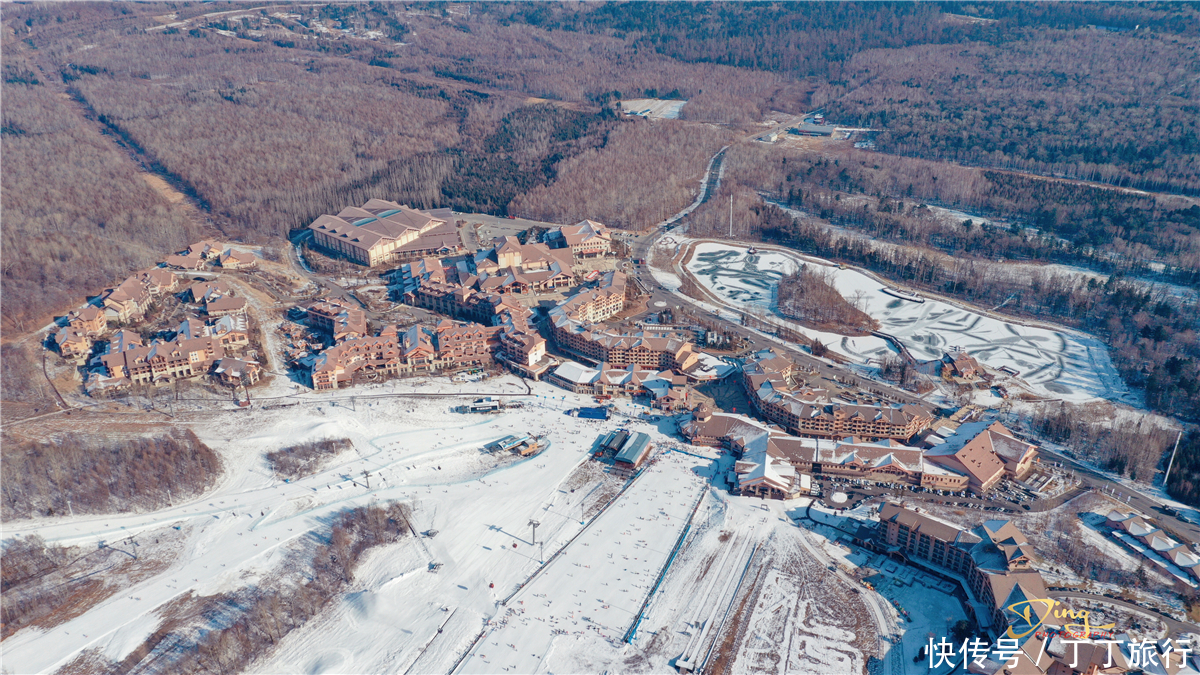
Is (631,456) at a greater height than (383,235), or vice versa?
(383,235)

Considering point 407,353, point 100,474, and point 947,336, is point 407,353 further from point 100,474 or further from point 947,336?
point 947,336

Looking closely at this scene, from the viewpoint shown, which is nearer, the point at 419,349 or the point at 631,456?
the point at 631,456

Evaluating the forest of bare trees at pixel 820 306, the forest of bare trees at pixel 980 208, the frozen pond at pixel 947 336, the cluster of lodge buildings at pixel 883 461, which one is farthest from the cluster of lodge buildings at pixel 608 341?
the forest of bare trees at pixel 980 208

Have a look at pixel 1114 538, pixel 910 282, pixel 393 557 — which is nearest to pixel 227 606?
pixel 393 557

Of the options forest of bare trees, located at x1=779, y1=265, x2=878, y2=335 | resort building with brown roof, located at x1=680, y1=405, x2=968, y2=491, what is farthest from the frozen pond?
resort building with brown roof, located at x1=680, y1=405, x2=968, y2=491

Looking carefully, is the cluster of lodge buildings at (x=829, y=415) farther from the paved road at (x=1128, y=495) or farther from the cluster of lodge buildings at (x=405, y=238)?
the cluster of lodge buildings at (x=405, y=238)

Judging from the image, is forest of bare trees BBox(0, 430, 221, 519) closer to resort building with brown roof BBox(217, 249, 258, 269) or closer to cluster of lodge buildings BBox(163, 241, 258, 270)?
cluster of lodge buildings BBox(163, 241, 258, 270)

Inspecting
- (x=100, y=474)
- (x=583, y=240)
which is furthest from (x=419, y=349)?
(x=583, y=240)
